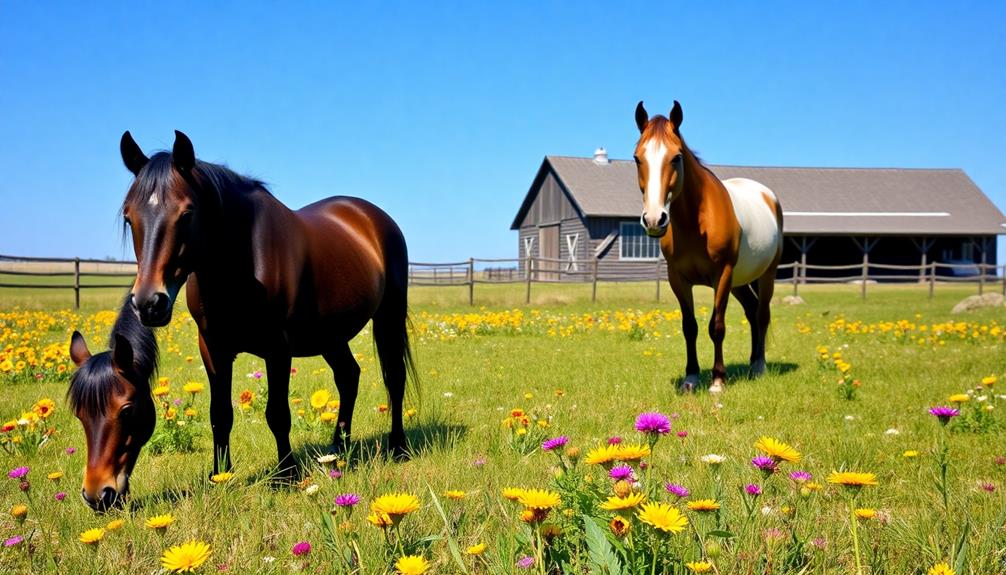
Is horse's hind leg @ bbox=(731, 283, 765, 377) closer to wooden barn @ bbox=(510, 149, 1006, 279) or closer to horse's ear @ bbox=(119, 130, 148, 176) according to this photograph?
horse's ear @ bbox=(119, 130, 148, 176)

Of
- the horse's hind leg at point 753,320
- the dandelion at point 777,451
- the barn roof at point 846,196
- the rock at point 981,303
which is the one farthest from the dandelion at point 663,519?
the barn roof at point 846,196

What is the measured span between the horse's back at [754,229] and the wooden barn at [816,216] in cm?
2430

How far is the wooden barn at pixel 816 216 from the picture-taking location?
3344 cm

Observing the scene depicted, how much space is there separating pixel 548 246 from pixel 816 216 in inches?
548

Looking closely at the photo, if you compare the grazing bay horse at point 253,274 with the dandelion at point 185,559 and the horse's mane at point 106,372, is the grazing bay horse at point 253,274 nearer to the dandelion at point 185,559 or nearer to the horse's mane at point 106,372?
the horse's mane at point 106,372

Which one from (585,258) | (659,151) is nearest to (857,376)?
(659,151)

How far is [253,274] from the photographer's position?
3.18m

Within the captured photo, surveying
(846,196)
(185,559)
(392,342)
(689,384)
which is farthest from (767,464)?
(846,196)

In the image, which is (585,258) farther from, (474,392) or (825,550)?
(825,550)

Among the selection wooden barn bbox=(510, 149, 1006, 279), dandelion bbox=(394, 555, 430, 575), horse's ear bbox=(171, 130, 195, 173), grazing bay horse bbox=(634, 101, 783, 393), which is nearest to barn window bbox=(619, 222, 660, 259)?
wooden barn bbox=(510, 149, 1006, 279)

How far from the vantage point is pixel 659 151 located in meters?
5.38

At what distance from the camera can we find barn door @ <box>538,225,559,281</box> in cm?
3649

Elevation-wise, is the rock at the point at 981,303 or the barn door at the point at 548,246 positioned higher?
the barn door at the point at 548,246

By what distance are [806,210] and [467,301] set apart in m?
22.7
